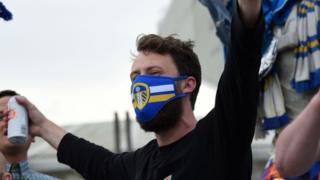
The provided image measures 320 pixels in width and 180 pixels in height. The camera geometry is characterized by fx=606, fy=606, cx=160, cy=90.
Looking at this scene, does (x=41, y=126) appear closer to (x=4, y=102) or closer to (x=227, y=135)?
(x=4, y=102)

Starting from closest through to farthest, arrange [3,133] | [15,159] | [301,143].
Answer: [301,143], [3,133], [15,159]

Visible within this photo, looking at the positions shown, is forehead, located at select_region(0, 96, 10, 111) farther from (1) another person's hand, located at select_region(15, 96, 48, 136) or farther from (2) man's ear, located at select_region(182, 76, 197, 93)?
(2) man's ear, located at select_region(182, 76, 197, 93)

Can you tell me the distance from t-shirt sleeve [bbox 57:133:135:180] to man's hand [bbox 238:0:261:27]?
838 mm

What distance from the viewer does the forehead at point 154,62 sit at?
2.25 meters

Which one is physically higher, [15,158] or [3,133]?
[3,133]

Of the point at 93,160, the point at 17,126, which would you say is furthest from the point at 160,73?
the point at 17,126

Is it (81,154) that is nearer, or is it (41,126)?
(81,154)

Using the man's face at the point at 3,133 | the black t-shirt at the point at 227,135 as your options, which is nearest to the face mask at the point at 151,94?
the black t-shirt at the point at 227,135

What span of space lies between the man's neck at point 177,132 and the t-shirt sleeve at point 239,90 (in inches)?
7.5

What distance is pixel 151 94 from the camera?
2.18 metres

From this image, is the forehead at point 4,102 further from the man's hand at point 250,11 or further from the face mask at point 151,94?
the man's hand at point 250,11

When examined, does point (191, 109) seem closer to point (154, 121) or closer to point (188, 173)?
point (154, 121)

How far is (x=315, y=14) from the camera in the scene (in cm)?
336

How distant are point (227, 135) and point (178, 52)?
469mm
